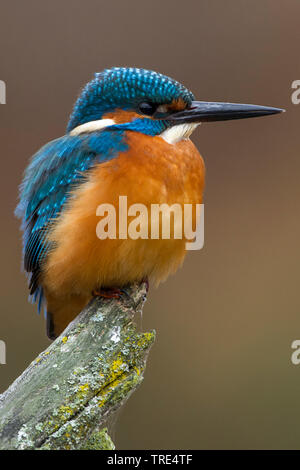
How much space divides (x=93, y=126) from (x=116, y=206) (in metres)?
0.48

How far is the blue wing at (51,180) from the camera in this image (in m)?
3.06

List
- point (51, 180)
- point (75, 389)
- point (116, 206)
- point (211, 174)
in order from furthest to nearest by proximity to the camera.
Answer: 1. point (211, 174)
2. point (51, 180)
3. point (116, 206)
4. point (75, 389)

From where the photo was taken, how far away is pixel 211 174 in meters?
4.72

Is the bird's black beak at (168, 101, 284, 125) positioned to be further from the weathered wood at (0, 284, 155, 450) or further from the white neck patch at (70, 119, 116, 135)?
the weathered wood at (0, 284, 155, 450)

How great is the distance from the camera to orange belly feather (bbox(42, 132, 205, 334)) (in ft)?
9.62

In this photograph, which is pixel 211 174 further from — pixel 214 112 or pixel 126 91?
pixel 126 91

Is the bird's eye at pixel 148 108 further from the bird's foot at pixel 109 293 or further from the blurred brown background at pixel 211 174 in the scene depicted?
the blurred brown background at pixel 211 174

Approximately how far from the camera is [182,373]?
15.9 ft

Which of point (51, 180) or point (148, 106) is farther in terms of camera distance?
point (51, 180)

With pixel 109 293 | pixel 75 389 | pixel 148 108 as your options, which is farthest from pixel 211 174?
pixel 75 389

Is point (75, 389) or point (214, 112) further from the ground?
point (214, 112)

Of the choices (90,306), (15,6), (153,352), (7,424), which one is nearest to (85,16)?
(15,6)

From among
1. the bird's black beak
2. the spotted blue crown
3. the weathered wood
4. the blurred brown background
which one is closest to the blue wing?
the spotted blue crown
